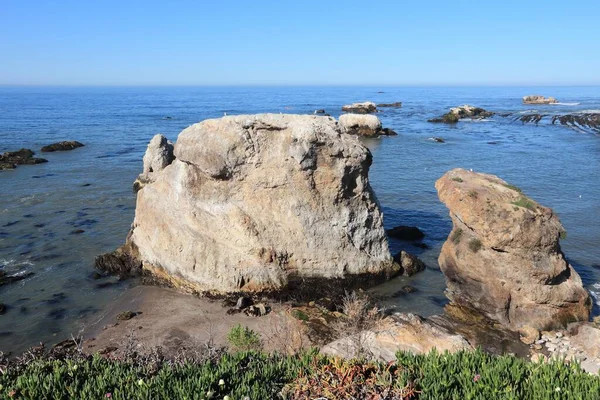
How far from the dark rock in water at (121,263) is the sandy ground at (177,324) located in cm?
223

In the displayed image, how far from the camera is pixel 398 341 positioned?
13148 millimetres

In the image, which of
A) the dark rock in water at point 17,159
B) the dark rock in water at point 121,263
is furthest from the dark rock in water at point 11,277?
the dark rock in water at point 17,159

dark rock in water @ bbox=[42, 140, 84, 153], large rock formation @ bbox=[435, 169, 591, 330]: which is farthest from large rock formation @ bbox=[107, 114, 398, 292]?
dark rock in water @ bbox=[42, 140, 84, 153]

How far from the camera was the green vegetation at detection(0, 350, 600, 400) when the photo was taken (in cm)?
690

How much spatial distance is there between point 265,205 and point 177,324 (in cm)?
615

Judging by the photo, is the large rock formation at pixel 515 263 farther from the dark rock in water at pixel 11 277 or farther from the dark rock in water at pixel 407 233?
the dark rock in water at pixel 11 277

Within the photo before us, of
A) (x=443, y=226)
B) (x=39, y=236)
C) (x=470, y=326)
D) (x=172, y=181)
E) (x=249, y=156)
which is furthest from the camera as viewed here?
(x=443, y=226)

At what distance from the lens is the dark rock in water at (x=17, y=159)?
151ft

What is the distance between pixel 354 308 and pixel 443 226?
583 inches

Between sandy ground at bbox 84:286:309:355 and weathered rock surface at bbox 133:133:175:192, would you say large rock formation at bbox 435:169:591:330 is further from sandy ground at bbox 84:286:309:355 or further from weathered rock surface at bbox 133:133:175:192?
weathered rock surface at bbox 133:133:175:192

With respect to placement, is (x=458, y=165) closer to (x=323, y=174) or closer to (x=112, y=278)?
(x=323, y=174)

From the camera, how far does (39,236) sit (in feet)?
88.1

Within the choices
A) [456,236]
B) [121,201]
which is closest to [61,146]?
[121,201]

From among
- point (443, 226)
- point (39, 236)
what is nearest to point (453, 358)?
point (443, 226)
